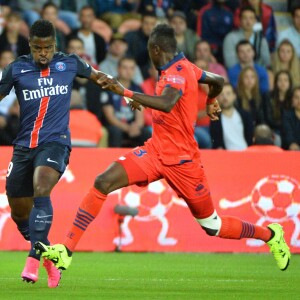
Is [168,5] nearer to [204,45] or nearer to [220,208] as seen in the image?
[204,45]

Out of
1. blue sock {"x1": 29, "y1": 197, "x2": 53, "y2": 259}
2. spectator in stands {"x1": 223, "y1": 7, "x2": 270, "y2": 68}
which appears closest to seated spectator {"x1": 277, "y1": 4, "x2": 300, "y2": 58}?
spectator in stands {"x1": 223, "y1": 7, "x2": 270, "y2": 68}

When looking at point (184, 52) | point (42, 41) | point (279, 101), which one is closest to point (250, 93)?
point (279, 101)

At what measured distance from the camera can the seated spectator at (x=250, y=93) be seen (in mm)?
17594

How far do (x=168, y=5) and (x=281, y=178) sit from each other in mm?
5787

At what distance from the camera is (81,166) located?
1439 centimetres

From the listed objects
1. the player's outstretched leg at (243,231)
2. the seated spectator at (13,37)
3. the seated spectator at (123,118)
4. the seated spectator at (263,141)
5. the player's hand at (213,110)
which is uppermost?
the player's hand at (213,110)

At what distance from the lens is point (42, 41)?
32.2 ft

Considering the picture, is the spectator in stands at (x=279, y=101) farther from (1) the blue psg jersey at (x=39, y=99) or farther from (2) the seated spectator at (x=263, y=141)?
(1) the blue psg jersey at (x=39, y=99)

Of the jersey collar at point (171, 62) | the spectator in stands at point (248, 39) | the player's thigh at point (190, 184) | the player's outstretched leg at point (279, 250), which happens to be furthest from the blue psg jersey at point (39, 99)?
the spectator in stands at point (248, 39)

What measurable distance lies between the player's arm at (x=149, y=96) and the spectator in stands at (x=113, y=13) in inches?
348

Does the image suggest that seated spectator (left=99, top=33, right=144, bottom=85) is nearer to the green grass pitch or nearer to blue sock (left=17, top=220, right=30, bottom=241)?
the green grass pitch

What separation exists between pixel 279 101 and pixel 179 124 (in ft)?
25.4

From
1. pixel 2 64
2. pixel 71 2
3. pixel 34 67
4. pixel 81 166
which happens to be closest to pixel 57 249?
pixel 34 67

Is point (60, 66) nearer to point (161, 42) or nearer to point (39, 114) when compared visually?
point (39, 114)
